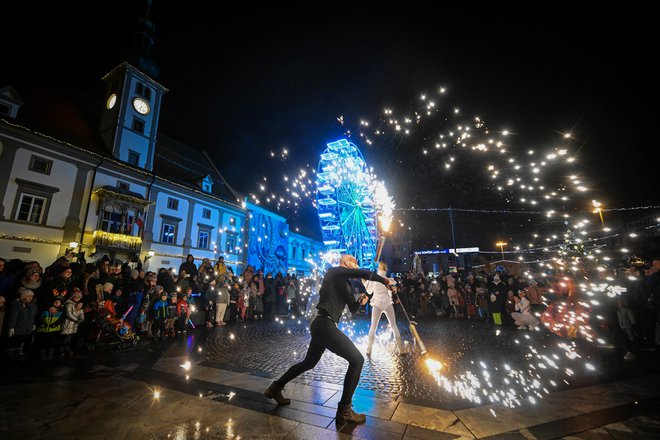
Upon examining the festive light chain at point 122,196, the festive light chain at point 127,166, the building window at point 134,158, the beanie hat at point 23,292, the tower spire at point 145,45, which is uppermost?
the tower spire at point 145,45

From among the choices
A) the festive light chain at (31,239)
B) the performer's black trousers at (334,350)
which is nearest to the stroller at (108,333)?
the performer's black trousers at (334,350)

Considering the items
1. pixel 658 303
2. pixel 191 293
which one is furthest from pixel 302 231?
pixel 658 303

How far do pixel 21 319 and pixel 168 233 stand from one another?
825 inches

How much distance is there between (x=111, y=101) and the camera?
82.0 feet

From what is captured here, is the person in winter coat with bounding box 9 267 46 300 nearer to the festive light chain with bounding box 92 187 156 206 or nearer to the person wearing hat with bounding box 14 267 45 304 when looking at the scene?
the person wearing hat with bounding box 14 267 45 304

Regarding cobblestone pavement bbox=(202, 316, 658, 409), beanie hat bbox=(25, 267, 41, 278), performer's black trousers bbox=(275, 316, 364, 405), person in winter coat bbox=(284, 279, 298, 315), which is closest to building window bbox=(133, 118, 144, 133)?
person in winter coat bbox=(284, 279, 298, 315)

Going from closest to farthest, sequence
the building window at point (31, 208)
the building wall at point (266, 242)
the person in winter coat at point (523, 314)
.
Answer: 1. the person in winter coat at point (523, 314)
2. the building window at point (31, 208)
3. the building wall at point (266, 242)

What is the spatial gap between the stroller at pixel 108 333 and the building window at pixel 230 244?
23554 millimetres

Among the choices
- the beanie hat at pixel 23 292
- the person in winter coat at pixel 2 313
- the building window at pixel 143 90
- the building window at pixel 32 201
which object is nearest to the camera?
the person in winter coat at pixel 2 313

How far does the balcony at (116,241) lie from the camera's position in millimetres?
19730

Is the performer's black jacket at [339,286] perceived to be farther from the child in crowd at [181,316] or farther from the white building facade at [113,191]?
the white building facade at [113,191]

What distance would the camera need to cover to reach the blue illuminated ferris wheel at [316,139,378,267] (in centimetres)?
1554

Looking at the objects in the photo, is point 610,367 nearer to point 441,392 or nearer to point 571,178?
point 441,392

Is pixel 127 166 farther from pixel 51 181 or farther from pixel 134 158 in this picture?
pixel 51 181
